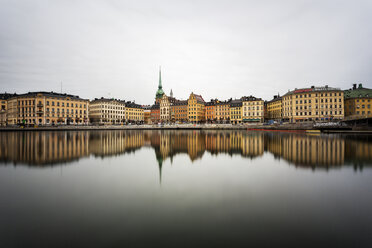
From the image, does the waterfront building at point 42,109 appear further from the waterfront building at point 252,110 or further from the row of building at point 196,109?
the waterfront building at point 252,110

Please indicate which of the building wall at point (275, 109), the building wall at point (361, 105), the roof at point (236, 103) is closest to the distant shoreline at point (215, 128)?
the building wall at point (275, 109)

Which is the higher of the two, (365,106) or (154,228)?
(365,106)

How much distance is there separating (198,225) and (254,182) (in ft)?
17.2

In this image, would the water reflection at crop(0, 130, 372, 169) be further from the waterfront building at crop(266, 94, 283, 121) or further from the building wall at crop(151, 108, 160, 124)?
the building wall at crop(151, 108, 160, 124)

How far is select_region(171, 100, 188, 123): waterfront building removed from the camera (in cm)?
11839

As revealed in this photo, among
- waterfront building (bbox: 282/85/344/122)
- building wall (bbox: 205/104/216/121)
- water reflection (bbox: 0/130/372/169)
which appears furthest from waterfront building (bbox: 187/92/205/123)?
water reflection (bbox: 0/130/372/169)

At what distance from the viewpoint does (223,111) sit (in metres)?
111

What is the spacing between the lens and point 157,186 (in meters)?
9.05

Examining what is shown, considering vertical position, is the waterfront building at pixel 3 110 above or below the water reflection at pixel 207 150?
above

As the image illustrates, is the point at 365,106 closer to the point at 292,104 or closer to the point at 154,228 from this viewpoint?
the point at 292,104

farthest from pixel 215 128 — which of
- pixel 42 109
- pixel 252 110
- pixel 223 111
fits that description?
pixel 42 109

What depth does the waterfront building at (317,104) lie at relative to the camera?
245ft

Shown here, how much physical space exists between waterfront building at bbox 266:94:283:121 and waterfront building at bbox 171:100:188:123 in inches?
1959

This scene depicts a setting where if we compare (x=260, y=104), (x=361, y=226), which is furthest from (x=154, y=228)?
(x=260, y=104)
